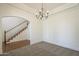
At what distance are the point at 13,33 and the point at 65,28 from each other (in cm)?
428

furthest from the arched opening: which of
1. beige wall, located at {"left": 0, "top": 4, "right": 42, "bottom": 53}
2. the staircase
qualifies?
beige wall, located at {"left": 0, "top": 4, "right": 42, "bottom": 53}

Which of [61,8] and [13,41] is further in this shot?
[13,41]

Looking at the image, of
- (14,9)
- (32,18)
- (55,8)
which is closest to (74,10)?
(55,8)

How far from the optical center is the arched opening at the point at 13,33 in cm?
591

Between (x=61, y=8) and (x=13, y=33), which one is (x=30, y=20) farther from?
(x=61, y=8)

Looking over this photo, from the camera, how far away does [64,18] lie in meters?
5.46

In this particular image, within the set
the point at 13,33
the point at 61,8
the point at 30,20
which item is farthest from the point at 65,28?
the point at 13,33

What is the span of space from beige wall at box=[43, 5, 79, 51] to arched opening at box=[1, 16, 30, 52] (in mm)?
1727

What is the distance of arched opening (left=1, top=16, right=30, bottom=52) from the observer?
19.4 ft

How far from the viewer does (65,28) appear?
5395mm

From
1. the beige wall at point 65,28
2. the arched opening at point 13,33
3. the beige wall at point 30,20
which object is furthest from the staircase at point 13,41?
the beige wall at point 65,28

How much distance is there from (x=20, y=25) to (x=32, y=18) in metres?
1.86

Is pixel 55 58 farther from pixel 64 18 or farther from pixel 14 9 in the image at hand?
pixel 14 9

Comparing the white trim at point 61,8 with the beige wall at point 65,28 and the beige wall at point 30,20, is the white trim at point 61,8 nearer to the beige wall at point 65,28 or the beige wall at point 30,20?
the beige wall at point 65,28
